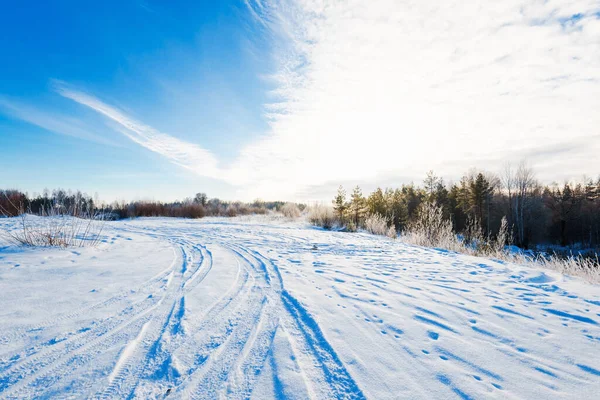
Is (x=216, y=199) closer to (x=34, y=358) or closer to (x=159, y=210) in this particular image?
(x=159, y=210)

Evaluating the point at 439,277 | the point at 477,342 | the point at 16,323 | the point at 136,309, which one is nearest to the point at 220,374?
the point at 136,309

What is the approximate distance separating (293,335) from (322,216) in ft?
52.4

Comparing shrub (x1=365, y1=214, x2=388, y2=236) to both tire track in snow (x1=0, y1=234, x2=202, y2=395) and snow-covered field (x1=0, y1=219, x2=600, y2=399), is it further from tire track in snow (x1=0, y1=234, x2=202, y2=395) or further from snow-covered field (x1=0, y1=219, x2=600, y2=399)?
tire track in snow (x1=0, y1=234, x2=202, y2=395)

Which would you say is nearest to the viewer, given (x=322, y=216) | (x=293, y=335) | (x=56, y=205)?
(x=293, y=335)

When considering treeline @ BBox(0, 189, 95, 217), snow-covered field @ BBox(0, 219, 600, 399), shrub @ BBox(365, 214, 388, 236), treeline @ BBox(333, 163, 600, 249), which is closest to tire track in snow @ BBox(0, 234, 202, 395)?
snow-covered field @ BBox(0, 219, 600, 399)

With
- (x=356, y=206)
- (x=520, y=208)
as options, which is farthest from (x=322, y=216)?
(x=520, y=208)

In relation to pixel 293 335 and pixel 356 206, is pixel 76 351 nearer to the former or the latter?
pixel 293 335

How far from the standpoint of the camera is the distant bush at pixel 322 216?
1711cm

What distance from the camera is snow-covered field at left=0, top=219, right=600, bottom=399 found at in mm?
1562

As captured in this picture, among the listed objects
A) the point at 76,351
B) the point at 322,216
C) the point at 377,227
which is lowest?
the point at 76,351

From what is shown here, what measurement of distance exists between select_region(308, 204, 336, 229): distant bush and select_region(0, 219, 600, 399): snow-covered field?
1273 centimetres

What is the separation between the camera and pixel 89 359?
1.83m

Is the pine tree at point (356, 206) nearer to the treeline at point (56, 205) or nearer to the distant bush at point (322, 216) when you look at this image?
the distant bush at point (322, 216)

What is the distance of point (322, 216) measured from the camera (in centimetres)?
1808
